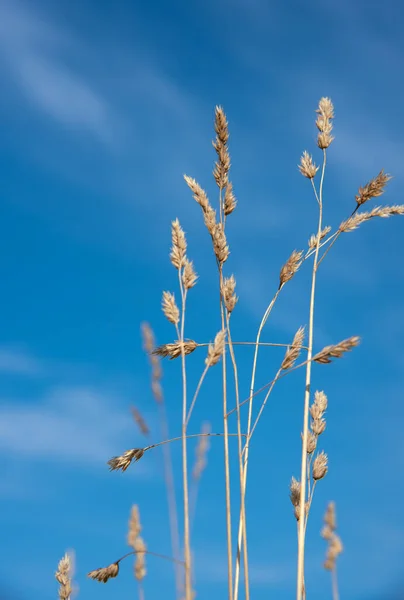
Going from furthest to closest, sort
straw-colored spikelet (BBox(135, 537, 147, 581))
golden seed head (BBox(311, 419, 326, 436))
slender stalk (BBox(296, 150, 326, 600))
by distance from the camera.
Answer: straw-colored spikelet (BBox(135, 537, 147, 581)), golden seed head (BBox(311, 419, 326, 436)), slender stalk (BBox(296, 150, 326, 600))

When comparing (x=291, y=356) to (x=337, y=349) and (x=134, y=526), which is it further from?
(x=134, y=526)

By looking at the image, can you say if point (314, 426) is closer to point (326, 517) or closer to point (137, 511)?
point (137, 511)

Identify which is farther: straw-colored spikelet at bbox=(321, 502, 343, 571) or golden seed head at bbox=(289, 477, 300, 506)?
straw-colored spikelet at bbox=(321, 502, 343, 571)

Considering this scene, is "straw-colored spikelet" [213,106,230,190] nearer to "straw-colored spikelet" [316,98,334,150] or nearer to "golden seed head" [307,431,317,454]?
"straw-colored spikelet" [316,98,334,150]

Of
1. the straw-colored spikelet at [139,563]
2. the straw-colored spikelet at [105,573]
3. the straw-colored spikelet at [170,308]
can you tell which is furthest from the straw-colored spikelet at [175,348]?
the straw-colored spikelet at [139,563]

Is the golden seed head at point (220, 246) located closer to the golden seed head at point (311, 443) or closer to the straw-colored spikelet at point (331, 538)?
the golden seed head at point (311, 443)

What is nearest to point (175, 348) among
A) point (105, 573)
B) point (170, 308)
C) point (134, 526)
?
point (170, 308)

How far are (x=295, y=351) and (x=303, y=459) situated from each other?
45cm

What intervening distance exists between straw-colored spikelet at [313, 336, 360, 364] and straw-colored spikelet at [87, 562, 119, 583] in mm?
1074

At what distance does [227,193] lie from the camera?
2.74 meters

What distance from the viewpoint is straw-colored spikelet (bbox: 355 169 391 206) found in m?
2.76

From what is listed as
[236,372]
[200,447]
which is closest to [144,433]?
[200,447]

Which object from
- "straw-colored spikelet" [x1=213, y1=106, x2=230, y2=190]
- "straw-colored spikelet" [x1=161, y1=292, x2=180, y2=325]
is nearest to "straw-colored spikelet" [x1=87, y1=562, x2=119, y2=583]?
"straw-colored spikelet" [x1=161, y1=292, x2=180, y2=325]

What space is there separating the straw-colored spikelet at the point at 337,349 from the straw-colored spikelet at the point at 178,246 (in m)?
0.63
